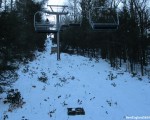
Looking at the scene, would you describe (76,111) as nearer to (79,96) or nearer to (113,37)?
(79,96)

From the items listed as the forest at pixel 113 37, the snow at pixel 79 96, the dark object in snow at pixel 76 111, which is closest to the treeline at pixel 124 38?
the forest at pixel 113 37

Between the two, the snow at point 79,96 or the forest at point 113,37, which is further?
the forest at point 113,37

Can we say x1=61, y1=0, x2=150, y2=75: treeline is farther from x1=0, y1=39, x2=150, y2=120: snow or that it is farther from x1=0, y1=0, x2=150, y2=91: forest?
x1=0, y1=39, x2=150, y2=120: snow

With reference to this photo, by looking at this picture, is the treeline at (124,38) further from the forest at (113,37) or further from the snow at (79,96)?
the snow at (79,96)

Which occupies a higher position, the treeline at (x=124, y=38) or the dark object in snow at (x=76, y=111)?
the treeline at (x=124, y=38)

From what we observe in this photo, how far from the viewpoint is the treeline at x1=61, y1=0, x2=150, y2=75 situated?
31.0 meters

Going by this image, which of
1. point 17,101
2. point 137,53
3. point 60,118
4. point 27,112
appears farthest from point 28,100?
point 137,53

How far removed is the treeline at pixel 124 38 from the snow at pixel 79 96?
24.3 ft

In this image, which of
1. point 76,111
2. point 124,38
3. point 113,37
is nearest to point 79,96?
point 76,111

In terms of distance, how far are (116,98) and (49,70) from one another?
10.8 meters

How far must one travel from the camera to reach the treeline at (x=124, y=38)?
31.0 metres

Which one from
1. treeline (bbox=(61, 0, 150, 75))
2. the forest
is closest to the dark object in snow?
the forest

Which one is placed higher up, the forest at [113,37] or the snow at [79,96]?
the forest at [113,37]

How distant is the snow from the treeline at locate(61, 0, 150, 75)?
740 centimetres
